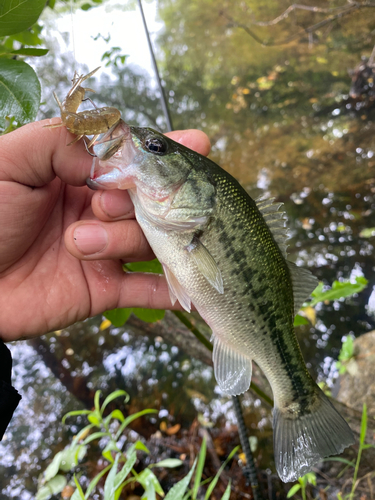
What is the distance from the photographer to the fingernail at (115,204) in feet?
4.89

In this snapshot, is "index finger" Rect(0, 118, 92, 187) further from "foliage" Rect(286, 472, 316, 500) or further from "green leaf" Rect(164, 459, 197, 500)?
"foliage" Rect(286, 472, 316, 500)

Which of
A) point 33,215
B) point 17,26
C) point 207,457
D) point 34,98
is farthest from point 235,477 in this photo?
point 17,26

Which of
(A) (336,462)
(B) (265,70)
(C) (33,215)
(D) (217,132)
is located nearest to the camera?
(C) (33,215)

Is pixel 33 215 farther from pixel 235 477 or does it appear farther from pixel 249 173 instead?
pixel 249 173

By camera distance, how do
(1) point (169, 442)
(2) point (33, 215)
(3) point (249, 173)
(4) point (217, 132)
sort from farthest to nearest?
1. (4) point (217, 132)
2. (3) point (249, 173)
3. (1) point (169, 442)
4. (2) point (33, 215)

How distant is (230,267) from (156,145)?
0.65 meters

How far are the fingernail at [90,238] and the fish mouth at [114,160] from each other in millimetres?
181

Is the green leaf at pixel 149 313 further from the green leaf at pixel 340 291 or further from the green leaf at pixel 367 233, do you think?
the green leaf at pixel 367 233

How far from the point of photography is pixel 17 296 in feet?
5.52

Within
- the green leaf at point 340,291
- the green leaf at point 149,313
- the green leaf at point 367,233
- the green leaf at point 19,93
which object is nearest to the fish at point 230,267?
the green leaf at point 19,93

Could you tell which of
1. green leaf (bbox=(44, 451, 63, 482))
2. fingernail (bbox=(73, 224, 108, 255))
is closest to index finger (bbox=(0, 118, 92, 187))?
fingernail (bbox=(73, 224, 108, 255))

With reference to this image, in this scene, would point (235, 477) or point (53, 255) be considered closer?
point (53, 255)

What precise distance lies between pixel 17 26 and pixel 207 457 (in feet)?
11.6

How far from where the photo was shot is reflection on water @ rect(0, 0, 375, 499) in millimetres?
3986
